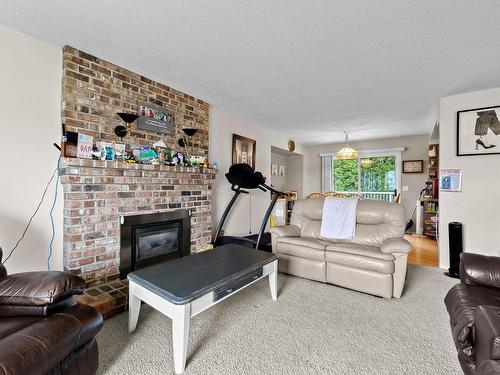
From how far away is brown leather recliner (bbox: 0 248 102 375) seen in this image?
0.99m

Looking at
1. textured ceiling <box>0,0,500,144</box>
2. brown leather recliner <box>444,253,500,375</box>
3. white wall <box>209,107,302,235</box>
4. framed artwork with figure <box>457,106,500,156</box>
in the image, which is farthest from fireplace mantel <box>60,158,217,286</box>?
framed artwork with figure <box>457,106,500,156</box>

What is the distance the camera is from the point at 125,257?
2578 millimetres

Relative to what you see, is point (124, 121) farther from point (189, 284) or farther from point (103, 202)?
point (189, 284)

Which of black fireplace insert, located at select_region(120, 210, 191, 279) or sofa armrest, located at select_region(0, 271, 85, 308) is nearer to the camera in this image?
sofa armrest, located at select_region(0, 271, 85, 308)

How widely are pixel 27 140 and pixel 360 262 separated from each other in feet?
10.6

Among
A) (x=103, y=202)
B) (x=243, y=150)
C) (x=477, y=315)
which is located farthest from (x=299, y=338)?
(x=243, y=150)

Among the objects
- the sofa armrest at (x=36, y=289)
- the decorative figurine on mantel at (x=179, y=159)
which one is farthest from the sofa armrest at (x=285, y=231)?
the sofa armrest at (x=36, y=289)

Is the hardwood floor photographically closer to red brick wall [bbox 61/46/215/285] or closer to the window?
the window

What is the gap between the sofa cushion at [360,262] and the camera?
7.55 ft

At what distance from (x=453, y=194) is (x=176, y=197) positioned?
12.0 ft

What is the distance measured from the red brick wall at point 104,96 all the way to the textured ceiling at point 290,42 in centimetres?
13

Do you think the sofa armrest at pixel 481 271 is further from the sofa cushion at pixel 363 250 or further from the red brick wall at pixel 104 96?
the red brick wall at pixel 104 96

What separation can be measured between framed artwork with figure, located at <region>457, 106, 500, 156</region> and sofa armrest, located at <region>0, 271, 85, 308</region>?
4.31m

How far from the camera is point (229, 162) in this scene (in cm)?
421
